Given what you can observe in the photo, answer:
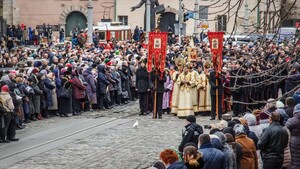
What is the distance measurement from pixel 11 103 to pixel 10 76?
9.83ft

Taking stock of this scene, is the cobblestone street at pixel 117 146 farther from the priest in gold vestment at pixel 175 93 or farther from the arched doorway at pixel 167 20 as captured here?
the arched doorway at pixel 167 20

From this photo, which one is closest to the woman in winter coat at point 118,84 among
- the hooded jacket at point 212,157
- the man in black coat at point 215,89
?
the man in black coat at point 215,89

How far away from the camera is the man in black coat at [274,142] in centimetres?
1836

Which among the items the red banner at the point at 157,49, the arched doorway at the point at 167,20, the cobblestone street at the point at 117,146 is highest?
the arched doorway at the point at 167,20

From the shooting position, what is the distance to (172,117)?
103 feet

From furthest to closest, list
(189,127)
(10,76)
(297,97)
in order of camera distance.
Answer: (10,76) → (297,97) → (189,127)

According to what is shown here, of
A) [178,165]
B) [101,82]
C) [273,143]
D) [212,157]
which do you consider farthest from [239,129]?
[101,82]

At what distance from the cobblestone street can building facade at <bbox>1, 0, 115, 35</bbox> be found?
125 feet

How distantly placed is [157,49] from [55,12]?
39.7 metres

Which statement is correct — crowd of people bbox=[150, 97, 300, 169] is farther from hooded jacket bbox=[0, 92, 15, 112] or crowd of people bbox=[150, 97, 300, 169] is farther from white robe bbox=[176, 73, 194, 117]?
white robe bbox=[176, 73, 194, 117]

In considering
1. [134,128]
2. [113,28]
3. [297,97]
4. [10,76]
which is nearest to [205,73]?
[134,128]

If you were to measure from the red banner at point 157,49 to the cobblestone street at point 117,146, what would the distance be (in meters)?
1.63

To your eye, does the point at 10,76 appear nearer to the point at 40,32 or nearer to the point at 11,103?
the point at 11,103

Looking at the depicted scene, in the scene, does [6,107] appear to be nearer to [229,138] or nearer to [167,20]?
[229,138]
